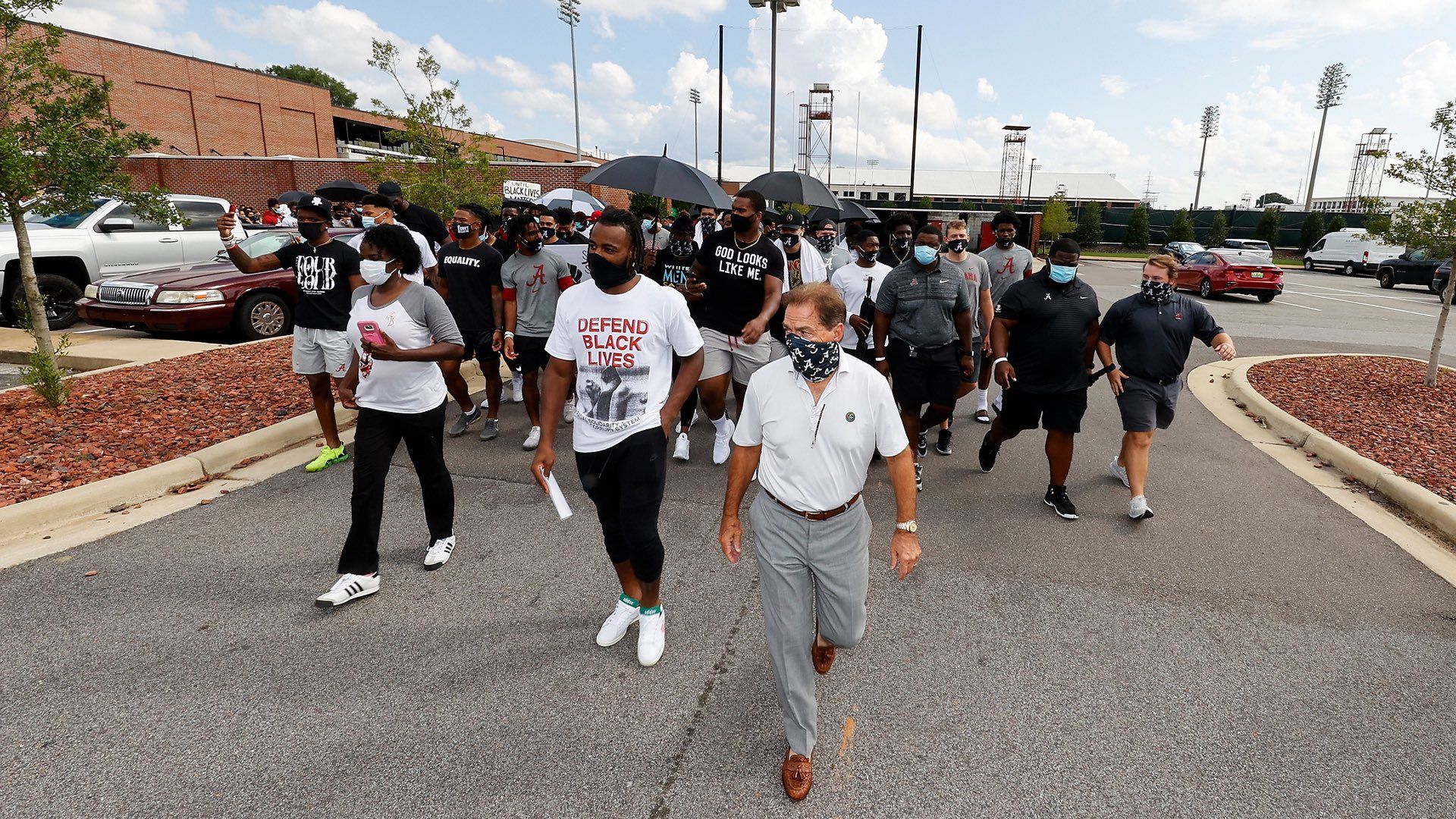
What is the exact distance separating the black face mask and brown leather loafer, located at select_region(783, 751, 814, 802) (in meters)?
1.94

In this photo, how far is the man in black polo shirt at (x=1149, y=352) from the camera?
499 cm

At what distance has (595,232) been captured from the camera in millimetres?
3092

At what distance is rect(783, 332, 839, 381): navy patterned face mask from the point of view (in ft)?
8.12

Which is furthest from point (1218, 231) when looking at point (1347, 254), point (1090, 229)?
point (1347, 254)

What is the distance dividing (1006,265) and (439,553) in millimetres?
5877

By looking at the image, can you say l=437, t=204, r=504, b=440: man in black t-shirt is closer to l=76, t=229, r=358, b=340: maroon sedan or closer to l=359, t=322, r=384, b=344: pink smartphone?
l=359, t=322, r=384, b=344: pink smartphone

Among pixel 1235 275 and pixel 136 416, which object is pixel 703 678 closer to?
pixel 136 416

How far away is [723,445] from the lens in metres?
6.18

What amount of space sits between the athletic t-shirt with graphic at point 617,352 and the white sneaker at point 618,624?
2.73 ft

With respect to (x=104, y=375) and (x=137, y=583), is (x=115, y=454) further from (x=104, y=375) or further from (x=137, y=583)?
(x=104, y=375)

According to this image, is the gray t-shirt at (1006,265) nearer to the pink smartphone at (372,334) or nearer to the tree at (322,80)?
the pink smartphone at (372,334)

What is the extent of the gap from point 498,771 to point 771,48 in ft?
78.7

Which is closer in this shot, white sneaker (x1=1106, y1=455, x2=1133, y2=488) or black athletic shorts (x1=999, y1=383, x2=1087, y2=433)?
black athletic shorts (x1=999, y1=383, x2=1087, y2=433)

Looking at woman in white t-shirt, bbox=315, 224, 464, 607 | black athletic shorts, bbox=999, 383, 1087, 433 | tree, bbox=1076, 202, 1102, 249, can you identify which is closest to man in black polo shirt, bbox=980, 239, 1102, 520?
black athletic shorts, bbox=999, 383, 1087, 433
